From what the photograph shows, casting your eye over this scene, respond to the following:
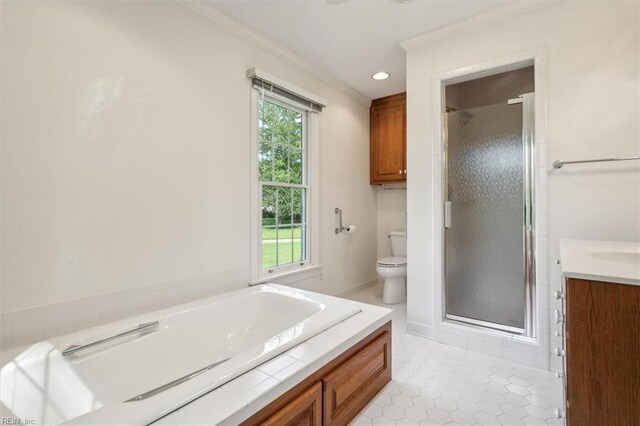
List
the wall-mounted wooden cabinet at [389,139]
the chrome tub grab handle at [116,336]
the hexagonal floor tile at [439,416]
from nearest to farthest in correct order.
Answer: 1. the chrome tub grab handle at [116,336]
2. the hexagonal floor tile at [439,416]
3. the wall-mounted wooden cabinet at [389,139]

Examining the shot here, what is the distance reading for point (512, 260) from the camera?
7.38 ft

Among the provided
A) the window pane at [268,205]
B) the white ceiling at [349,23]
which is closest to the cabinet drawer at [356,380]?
the window pane at [268,205]

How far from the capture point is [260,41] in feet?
8.14

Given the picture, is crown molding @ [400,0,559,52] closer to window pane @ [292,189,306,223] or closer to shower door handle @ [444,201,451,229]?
shower door handle @ [444,201,451,229]

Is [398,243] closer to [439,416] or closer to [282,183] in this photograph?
[282,183]

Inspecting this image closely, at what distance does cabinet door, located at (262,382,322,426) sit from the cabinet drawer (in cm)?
6

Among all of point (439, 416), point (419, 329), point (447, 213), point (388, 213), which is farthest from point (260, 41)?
point (439, 416)

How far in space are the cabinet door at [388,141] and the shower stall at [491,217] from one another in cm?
118

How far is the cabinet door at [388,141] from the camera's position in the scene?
3.68 m

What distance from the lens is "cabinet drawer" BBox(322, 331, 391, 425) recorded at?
1410mm

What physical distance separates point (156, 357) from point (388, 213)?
3.12 m

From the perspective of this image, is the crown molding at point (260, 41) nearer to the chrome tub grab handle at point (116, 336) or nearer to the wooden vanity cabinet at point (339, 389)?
the chrome tub grab handle at point (116, 336)

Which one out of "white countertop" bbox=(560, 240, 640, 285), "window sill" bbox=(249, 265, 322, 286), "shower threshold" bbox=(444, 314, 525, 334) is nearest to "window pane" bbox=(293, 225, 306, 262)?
"window sill" bbox=(249, 265, 322, 286)

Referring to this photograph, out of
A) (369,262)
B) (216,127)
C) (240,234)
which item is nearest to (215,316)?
(240,234)
